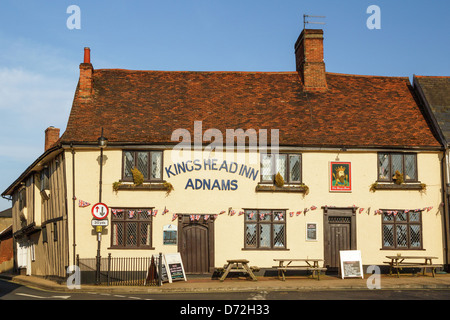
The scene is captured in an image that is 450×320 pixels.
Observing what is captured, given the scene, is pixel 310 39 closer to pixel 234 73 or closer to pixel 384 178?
pixel 234 73

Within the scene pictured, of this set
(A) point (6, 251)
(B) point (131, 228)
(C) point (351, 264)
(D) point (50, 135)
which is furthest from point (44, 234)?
(A) point (6, 251)

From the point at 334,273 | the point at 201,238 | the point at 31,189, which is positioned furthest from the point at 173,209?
the point at 31,189

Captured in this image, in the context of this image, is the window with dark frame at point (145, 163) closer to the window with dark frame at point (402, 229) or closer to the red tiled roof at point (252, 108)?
the red tiled roof at point (252, 108)

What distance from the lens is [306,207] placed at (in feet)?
75.6

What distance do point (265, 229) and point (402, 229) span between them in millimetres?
5639

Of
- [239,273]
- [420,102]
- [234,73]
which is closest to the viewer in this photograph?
[239,273]

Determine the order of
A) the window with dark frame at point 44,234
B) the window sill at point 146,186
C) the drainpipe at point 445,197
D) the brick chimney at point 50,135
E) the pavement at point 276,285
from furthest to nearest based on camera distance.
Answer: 1. the brick chimney at point 50,135
2. the window with dark frame at point 44,234
3. the drainpipe at point 445,197
4. the window sill at point 146,186
5. the pavement at point 276,285

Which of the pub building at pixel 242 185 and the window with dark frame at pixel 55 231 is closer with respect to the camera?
the pub building at pixel 242 185

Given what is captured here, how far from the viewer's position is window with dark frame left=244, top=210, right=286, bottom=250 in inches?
900

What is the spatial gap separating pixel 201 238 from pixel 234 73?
9128 mm

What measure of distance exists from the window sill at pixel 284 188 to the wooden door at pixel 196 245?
7.87 feet

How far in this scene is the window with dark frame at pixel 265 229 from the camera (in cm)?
2286

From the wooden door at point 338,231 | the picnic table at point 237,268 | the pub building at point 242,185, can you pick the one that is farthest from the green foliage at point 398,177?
the picnic table at point 237,268

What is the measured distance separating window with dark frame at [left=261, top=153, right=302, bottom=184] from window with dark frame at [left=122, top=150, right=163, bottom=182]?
418 centimetres
